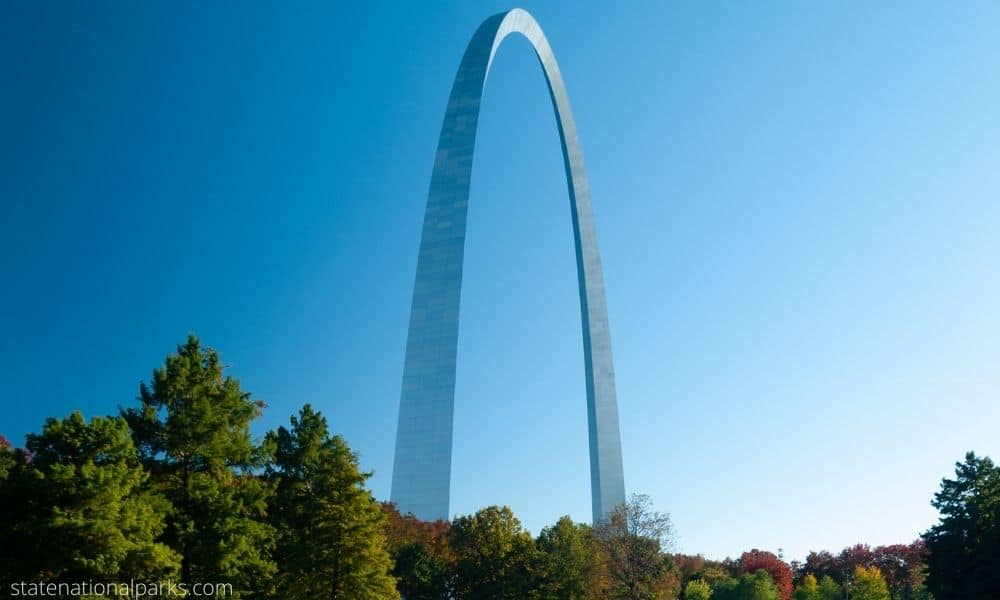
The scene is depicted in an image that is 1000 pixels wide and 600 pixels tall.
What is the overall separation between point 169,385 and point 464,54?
1224 inches

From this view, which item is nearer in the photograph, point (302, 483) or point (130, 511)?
point (130, 511)

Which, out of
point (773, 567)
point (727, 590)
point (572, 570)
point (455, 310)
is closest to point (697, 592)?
point (727, 590)

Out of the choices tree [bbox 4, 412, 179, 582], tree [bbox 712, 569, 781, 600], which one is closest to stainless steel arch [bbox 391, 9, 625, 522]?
tree [bbox 4, 412, 179, 582]

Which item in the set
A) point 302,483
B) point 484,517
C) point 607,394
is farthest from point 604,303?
point 302,483

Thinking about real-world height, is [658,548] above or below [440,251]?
below

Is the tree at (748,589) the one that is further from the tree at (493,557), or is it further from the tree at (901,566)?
the tree at (493,557)

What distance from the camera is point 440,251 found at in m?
49.4

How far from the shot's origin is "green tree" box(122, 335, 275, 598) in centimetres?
2764

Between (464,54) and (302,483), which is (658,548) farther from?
(464,54)

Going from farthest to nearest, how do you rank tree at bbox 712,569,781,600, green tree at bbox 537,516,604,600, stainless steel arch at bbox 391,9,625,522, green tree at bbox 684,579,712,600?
tree at bbox 712,569,781,600 < green tree at bbox 684,579,712,600 < green tree at bbox 537,516,604,600 < stainless steel arch at bbox 391,9,625,522

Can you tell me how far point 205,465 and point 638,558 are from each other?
2912 cm

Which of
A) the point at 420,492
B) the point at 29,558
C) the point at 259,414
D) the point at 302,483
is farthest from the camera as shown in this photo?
the point at 420,492

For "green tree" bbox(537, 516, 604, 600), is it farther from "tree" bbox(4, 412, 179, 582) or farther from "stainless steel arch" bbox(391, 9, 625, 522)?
"tree" bbox(4, 412, 179, 582)

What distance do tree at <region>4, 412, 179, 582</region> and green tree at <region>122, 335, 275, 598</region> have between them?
1.57 m
